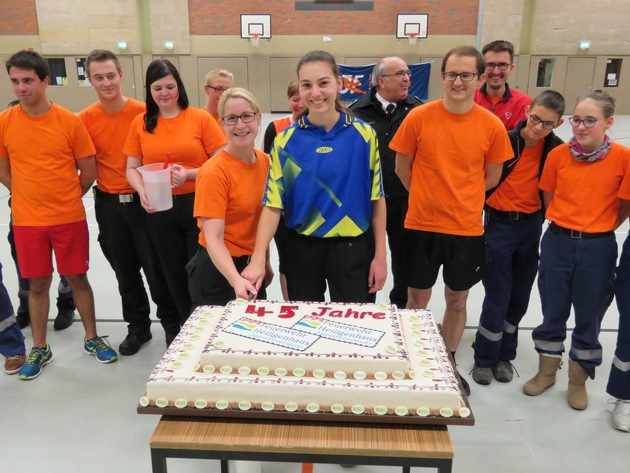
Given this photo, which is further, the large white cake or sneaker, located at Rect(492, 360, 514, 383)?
sneaker, located at Rect(492, 360, 514, 383)

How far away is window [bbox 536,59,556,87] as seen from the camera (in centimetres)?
1786

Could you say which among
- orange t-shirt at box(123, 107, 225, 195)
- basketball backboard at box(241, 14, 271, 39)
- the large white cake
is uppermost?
basketball backboard at box(241, 14, 271, 39)

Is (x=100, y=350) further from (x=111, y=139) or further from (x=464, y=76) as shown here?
(x=464, y=76)

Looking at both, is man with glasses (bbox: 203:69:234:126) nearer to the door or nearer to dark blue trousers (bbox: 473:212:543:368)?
dark blue trousers (bbox: 473:212:543:368)

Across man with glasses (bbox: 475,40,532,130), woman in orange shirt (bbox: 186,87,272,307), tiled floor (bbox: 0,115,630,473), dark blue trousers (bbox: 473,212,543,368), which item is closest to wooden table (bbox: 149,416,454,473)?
woman in orange shirt (bbox: 186,87,272,307)

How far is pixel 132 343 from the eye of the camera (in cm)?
359

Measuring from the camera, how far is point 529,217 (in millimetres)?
2990

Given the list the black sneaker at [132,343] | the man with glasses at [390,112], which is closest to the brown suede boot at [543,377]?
the man with glasses at [390,112]

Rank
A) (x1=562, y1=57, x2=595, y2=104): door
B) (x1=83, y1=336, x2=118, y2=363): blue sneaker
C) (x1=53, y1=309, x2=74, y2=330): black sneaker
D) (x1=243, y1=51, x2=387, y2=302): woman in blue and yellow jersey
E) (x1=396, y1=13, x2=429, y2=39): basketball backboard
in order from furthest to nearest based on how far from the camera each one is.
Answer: (x1=562, y1=57, x2=595, y2=104): door < (x1=396, y1=13, x2=429, y2=39): basketball backboard < (x1=53, y1=309, x2=74, y2=330): black sneaker < (x1=83, y1=336, x2=118, y2=363): blue sneaker < (x1=243, y1=51, x2=387, y2=302): woman in blue and yellow jersey

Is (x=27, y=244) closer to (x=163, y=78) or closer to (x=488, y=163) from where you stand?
(x=163, y=78)

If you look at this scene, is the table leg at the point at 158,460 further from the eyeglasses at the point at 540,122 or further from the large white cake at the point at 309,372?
the eyeglasses at the point at 540,122

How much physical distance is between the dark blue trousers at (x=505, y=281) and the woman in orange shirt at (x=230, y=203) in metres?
1.41

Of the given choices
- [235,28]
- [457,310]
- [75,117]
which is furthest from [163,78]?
[235,28]

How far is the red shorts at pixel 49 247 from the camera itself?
3154 millimetres
